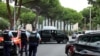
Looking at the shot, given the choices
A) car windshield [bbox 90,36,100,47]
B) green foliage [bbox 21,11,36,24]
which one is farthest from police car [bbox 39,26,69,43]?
green foliage [bbox 21,11,36,24]

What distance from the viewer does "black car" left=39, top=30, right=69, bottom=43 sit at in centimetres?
3949

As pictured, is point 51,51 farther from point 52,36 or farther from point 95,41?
point 95,41

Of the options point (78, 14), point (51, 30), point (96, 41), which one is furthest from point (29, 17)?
point (96, 41)

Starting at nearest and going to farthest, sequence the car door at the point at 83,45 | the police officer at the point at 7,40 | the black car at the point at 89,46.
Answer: the black car at the point at 89,46
the car door at the point at 83,45
the police officer at the point at 7,40

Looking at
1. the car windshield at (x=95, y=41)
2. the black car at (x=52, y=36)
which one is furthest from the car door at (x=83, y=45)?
the black car at (x=52, y=36)

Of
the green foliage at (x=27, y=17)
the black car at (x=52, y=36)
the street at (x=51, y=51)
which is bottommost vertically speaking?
the street at (x=51, y=51)

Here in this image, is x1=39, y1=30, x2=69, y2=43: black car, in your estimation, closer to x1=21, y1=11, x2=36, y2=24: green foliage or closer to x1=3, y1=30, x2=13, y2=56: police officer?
x1=3, y1=30, x2=13, y2=56: police officer

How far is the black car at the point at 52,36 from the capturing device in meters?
39.5

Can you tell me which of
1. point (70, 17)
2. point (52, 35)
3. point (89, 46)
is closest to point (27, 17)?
point (70, 17)

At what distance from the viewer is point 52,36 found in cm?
3962

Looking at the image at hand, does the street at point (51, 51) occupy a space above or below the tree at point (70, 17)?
below

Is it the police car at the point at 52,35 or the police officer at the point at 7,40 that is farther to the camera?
the police car at the point at 52,35

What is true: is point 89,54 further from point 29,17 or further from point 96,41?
point 29,17

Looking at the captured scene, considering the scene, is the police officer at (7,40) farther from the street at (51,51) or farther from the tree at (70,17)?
the tree at (70,17)
